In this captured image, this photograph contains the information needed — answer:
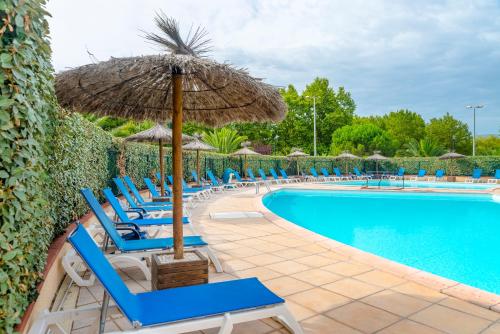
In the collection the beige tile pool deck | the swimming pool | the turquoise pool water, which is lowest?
the swimming pool

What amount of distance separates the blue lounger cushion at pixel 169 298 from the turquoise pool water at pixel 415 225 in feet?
14.8

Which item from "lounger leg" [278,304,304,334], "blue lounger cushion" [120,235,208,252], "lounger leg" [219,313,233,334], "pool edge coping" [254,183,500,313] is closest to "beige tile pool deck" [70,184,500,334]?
"pool edge coping" [254,183,500,313]

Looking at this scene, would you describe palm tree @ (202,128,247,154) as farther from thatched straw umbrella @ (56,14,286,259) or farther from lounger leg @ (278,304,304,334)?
lounger leg @ (278,304,304,334)

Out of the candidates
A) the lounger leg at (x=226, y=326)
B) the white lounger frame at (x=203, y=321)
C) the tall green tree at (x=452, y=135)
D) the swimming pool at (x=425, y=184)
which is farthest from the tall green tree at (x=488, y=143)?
the lounger leg at (x=226, y=326)

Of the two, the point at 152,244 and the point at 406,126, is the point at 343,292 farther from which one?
the point at 406,126

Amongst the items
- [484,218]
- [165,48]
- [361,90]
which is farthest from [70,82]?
[361,90]

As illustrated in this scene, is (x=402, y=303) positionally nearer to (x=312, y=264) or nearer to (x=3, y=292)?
(x=312, y=264)

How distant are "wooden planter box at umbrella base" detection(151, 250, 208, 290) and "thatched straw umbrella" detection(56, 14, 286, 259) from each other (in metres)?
0.22

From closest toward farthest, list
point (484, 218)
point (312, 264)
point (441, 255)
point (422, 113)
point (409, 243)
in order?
point (312, 264)
point (441, 255)
point (409, 243)
point (484, 218)
point (422, 113)

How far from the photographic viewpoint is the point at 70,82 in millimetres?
3543

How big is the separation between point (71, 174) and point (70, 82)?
2268mm

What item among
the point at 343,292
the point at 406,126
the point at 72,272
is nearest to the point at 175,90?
the point at 72,272

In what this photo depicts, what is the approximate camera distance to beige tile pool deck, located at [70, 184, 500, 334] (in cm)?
301

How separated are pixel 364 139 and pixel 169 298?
51998 mm
